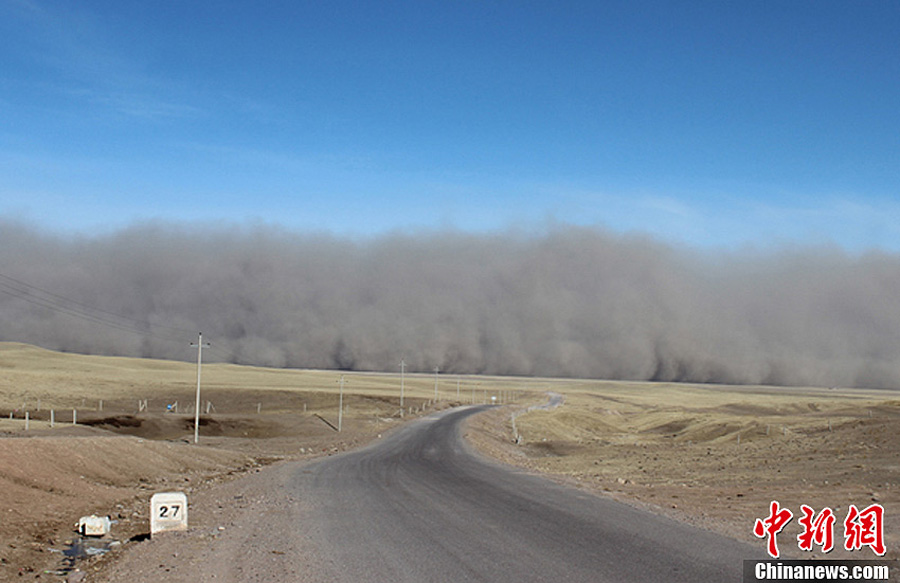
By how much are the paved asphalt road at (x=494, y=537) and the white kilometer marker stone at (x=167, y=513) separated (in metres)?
2.78

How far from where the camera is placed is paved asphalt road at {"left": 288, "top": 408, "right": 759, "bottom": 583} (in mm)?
11117

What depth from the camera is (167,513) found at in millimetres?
14859

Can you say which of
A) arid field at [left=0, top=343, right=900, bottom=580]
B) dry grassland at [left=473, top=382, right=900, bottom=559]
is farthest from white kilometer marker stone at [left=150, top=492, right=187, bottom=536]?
dry grassland at [left=473, top=382, right=900, bottom=559]

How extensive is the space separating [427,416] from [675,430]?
2537 cm

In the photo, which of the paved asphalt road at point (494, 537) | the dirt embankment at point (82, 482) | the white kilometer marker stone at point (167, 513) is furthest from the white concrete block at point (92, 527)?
the paved asphalt road at point (494, 537)

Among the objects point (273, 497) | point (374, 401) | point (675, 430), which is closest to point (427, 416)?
point (374, 401)

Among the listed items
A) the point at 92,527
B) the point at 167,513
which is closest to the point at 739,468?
the point at 167,513

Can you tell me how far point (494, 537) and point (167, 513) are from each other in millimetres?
6800

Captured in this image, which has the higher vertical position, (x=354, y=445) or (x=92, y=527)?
(x=92, y=527)

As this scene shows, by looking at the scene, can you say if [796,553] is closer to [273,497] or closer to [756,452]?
[273,497]

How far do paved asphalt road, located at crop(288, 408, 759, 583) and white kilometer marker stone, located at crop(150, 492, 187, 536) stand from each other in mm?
2775

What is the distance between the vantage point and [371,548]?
13172 mm

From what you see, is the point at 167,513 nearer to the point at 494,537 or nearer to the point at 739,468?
the point at 494,537

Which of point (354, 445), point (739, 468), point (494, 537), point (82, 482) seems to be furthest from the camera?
point (354, 445)
